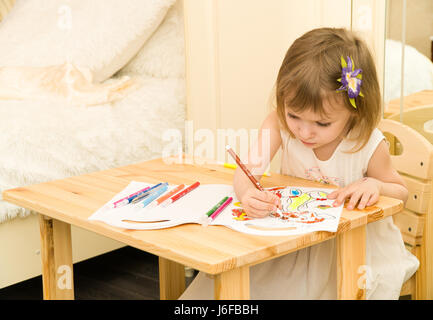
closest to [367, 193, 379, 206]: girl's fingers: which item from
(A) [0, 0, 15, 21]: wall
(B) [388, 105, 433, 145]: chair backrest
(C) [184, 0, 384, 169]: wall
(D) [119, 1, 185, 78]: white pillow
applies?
(B) [388, 105, 433, 145]: chair backrest

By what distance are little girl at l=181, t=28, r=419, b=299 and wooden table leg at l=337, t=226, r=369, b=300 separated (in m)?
0.05

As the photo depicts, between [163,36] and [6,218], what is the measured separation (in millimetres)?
926

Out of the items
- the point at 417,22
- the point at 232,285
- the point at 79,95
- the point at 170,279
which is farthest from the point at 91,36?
the point at 232,285

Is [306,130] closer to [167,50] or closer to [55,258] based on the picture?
[55,258]

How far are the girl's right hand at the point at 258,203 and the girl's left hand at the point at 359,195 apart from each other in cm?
12

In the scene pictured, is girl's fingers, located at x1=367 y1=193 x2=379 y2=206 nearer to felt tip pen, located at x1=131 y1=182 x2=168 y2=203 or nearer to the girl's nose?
the girl's nose

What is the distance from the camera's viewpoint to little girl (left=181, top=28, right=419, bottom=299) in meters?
1.00

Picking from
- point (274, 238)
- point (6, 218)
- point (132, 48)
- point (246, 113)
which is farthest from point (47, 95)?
point (274, 238)

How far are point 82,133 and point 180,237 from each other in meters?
1.00

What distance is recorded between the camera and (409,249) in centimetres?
123

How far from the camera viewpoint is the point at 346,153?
1169mm
